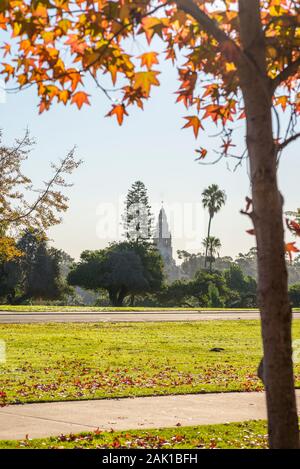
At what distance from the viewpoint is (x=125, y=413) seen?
9.58 m

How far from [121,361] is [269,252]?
12.4 m

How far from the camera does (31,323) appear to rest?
28047 mm

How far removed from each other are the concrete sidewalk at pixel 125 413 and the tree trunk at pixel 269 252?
12.7 feet

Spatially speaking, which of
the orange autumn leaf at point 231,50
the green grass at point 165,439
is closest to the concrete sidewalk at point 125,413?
the green grass at point 165,439

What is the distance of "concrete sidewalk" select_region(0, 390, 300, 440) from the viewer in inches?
333

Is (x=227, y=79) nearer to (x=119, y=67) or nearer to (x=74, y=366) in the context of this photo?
(x=119, y=67)

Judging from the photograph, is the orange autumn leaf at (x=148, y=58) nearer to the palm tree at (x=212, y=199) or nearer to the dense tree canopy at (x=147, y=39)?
the dense tree canopy at (x=147, y=39)

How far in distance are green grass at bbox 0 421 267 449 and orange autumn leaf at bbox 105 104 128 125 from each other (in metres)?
3.55

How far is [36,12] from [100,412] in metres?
6.09

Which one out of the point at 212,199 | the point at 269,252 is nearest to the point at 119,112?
the point at 269,252

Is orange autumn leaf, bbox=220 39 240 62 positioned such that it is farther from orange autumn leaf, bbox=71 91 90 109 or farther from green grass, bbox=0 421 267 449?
green grass, bbox=0 421 267 449

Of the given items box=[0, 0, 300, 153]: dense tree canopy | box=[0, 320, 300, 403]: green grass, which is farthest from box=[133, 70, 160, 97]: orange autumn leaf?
box=[0, 320, 300, 403]: green grass

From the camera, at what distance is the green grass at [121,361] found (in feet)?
39.7

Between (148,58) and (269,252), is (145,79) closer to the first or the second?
(148,58)
